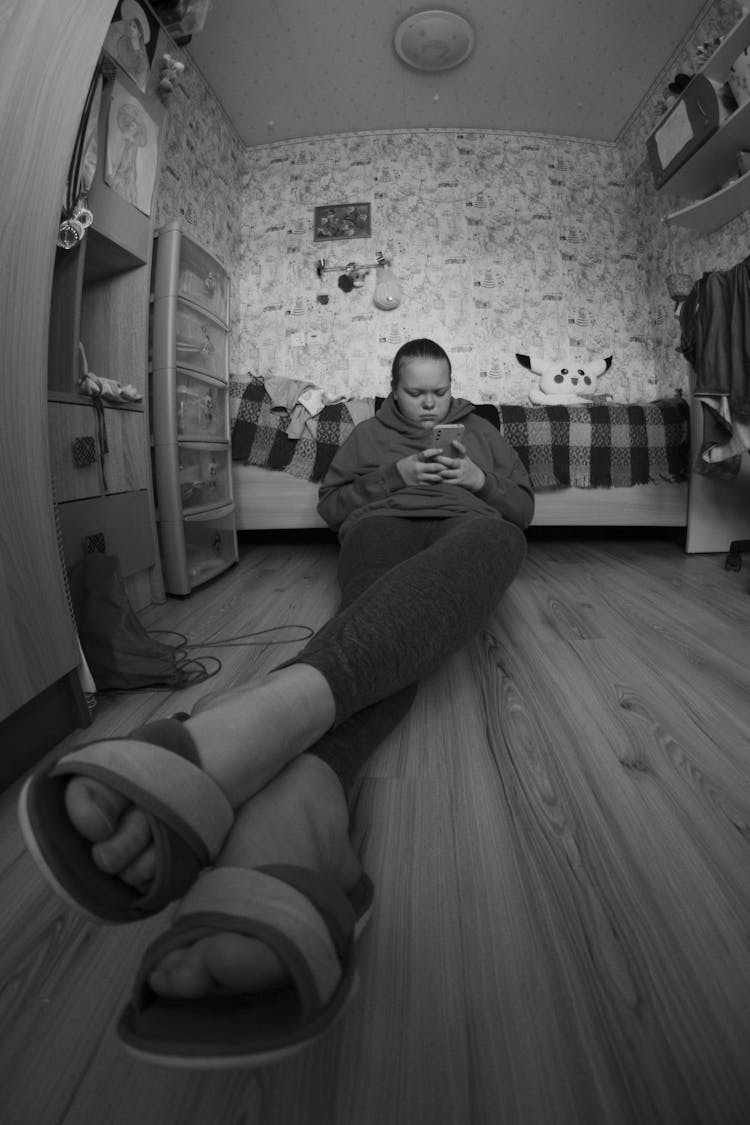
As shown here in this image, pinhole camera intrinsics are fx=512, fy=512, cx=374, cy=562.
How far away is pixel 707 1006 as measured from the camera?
1.22 feet

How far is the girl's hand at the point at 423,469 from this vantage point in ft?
3.84

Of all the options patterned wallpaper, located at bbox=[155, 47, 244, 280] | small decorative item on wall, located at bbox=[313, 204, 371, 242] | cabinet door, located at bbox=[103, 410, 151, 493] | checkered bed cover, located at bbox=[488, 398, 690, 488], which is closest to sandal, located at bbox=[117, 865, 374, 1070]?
cabinet door, located at bbox=[103, 410, 151, 493]

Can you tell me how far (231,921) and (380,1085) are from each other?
0.16 metres

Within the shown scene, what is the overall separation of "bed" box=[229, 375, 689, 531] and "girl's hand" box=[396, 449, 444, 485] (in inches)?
40.1

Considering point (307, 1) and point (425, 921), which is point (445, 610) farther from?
point (307, 1)

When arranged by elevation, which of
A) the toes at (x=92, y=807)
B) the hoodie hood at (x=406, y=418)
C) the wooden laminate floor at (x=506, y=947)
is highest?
the hoodie hood at (x=406, y=418)

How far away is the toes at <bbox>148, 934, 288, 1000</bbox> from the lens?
0.96 ft

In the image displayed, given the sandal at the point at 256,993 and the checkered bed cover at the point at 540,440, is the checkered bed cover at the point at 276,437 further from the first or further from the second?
the sandal at the point at 256,993

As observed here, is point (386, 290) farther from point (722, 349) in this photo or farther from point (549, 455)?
point (722, 349)

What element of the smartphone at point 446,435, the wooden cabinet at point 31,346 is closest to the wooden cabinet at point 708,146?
the smartphone at point 446,435

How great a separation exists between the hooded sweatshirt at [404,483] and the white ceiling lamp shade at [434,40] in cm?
202

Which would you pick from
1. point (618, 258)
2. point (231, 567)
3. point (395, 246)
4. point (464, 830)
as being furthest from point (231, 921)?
point (618, 258)

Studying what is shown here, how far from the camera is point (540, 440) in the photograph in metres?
2.19

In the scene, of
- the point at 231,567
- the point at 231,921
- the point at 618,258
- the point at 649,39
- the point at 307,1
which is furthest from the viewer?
the point at 618,258
